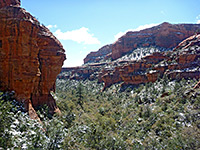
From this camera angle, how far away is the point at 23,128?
460 inches

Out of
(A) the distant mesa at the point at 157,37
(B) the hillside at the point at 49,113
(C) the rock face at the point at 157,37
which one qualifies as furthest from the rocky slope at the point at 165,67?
(C) the rock face at the point at 157,37

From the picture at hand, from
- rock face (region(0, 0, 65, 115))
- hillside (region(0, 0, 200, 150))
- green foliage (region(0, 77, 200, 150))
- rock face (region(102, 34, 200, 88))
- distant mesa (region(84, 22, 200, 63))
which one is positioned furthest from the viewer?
distant mesa (region(84, 22, 200, 63))

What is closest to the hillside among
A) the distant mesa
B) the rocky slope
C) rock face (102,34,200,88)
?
rock face (102,34,200,88)

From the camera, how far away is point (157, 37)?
79.9 metres

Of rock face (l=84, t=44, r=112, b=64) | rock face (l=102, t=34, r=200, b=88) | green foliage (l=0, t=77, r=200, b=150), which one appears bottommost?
green foliage (l=0, t=77, r=200, b=150)

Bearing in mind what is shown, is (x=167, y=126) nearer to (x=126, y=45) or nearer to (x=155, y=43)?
(x=155, y=43)

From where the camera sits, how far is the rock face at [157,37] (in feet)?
248

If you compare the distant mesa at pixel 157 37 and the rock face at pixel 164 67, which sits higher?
the distant mesa at pixel 157 37

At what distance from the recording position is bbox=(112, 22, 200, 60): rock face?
7569 cm

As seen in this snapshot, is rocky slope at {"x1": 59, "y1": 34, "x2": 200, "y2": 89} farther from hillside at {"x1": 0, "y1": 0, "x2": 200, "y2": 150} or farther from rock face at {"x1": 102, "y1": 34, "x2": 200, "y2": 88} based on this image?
hillside at {"x1": 0, "y1": 0, "x2": 200, "y2": 150}

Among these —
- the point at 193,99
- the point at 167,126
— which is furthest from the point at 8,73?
the point at 193,99

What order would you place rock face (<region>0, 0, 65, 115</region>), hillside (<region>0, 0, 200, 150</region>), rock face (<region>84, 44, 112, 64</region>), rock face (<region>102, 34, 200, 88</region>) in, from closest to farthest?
hillside (<region>0, 0, 200, 150</region>) < rock face (<region>0, 0, 65, 115</region>) < rock face (<region>102, 34, 200, 88</region>) < rock face (<region>84, 44, 112, 64</region>)

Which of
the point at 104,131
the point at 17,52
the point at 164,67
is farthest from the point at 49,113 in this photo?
the point at 164,67

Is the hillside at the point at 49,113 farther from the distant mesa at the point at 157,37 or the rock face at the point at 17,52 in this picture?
the distant mesa at the point at 157,37
